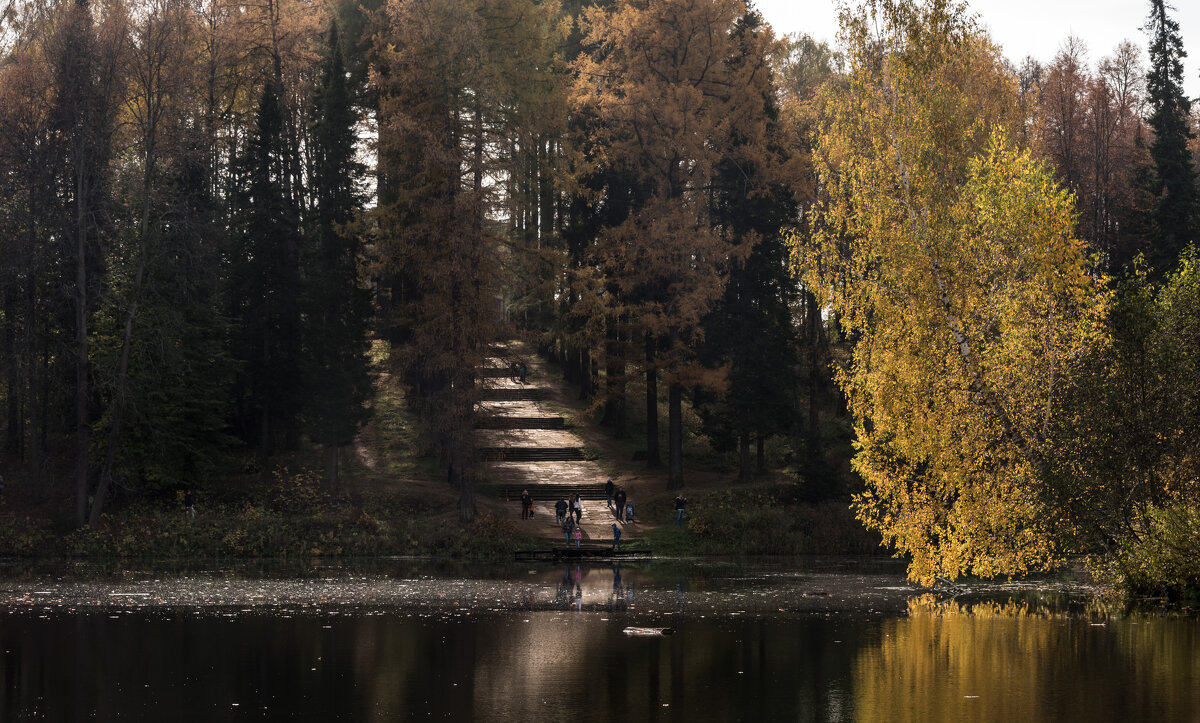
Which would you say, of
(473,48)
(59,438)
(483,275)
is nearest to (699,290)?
(483,275)

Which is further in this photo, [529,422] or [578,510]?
[529,422]

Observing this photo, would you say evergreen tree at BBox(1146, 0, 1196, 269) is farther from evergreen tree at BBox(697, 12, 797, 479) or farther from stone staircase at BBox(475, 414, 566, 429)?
stone staircase at BBox(475, 414, 566, 429)

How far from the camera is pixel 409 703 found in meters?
14.5

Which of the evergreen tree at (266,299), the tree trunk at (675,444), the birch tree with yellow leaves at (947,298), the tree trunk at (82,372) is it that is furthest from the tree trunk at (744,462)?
the tree trunk at (82,372)

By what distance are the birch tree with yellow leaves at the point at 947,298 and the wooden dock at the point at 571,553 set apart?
1538 centimetres

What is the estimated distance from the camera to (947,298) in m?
23.0

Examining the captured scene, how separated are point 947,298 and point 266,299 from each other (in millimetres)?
33454

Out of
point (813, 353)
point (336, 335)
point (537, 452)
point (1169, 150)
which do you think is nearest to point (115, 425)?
point (336, 335)

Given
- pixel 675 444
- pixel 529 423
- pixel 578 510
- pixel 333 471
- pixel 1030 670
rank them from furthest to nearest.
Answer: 1. pixel 529 423
2. pixel 675 444
3. pixel 333 471
4. pixel 578 510
5. pixel 1030 670

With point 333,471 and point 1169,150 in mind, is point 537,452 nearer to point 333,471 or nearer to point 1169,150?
point 333,471

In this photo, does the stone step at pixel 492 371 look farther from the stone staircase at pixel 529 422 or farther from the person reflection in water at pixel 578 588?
the stone staircase at pixel 529 422

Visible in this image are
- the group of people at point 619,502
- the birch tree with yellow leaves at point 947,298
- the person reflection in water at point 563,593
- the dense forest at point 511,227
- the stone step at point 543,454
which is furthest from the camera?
the stone step at point 543,454

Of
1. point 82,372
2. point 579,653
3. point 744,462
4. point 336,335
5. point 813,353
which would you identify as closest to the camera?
point 579,653

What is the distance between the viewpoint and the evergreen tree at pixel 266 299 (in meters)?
48.2
